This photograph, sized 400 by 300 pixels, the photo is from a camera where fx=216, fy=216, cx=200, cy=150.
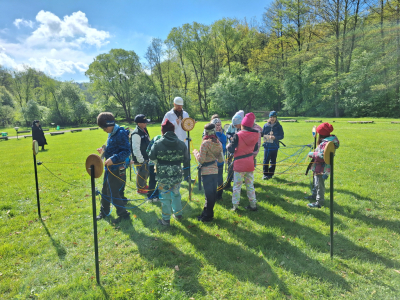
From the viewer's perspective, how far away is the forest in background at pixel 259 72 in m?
26.4

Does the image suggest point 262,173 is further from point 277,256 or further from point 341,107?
point 341,107

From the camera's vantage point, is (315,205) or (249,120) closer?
(249,120)

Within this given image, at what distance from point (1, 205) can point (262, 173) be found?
7892mm

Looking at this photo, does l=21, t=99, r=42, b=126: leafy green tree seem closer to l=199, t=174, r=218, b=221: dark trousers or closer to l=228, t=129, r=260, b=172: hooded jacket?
l=199, t=174, r=218, b=221: dark trousers

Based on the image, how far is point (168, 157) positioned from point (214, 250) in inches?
73.7

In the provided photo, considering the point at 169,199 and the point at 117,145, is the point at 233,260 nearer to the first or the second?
the point at 169,199

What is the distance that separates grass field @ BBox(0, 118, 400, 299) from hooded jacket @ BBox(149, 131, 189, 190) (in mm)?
1103

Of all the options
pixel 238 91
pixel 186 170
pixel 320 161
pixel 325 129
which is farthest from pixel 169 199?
pixel 238 91

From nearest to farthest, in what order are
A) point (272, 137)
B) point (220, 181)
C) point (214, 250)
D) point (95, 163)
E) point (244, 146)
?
point (95, 163) < point (214, 250) < point (244, 146) < point (220, 181) < point (272, 137)

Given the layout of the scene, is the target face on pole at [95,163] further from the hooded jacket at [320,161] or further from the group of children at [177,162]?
the hooded jacket at [320,161]

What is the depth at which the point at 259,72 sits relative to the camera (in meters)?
42.1

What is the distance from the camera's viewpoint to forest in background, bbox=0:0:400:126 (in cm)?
2644

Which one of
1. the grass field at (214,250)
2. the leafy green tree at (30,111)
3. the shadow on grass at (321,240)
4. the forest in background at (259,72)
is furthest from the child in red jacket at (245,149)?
the leafy green tree at (30,111)

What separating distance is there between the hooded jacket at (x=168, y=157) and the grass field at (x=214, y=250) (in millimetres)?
1103
